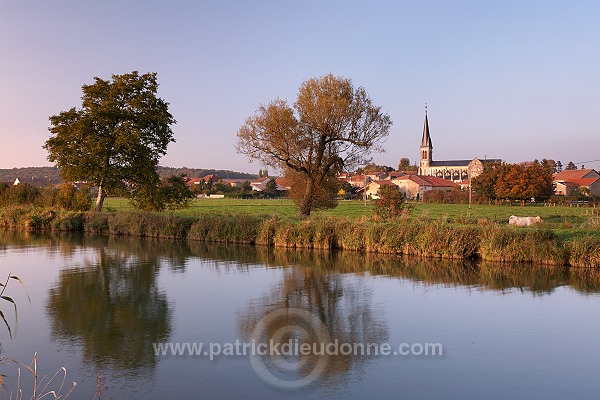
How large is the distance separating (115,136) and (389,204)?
17.0 metres

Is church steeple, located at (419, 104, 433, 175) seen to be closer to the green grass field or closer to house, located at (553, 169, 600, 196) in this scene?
house, located at (553, 169, 600, 196)

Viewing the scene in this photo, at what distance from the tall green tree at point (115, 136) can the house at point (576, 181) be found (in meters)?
76.4

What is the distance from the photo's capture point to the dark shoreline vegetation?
18.5m

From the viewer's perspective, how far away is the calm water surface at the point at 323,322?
23.6 feet

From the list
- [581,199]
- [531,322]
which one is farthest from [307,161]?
[581,199]

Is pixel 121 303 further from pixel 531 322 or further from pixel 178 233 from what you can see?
pixel 178 233

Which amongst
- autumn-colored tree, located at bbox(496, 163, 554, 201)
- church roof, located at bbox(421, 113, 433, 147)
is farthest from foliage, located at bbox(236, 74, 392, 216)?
church roof, located at bbox(421, 113, 433, 147)

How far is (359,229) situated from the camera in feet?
74.6

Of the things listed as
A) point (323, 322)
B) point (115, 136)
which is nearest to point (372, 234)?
point (323, 322)

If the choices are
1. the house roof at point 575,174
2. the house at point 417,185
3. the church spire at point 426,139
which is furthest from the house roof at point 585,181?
the church spire at point 426,139

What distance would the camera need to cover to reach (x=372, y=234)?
868 inches

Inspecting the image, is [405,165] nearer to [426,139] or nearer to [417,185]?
[426,139]

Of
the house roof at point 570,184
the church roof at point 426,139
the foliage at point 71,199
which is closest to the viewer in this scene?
the foliage at point 71,199

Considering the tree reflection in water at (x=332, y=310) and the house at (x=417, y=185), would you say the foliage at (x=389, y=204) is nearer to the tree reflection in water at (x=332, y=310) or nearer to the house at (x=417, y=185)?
the tree reflection in water at (x=332, y=310)
